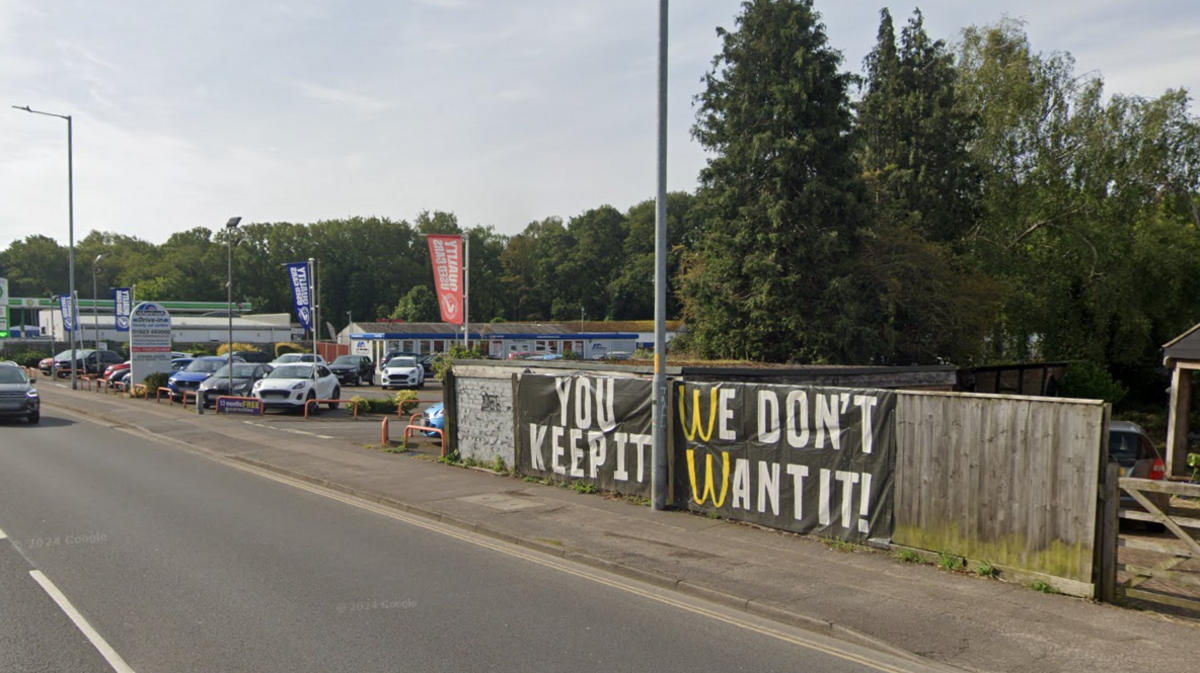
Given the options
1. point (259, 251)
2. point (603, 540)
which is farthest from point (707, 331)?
point (259, 251)

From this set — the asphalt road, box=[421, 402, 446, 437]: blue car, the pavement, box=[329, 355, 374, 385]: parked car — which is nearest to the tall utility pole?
the pavement

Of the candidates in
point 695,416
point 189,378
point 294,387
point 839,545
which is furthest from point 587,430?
point 189,378

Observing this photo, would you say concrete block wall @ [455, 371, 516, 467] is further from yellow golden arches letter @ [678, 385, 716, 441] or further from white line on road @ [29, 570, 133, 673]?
white line on road @ [29, 570, 133, 673]

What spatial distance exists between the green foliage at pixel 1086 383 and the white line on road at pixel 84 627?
104 ft

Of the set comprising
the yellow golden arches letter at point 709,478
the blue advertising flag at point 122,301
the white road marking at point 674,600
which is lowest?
the white road marking at point 674,600

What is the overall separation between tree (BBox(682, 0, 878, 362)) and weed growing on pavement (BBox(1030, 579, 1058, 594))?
19.9 m

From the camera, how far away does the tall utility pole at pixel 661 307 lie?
11195 mm

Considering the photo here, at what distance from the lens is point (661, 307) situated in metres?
11.3

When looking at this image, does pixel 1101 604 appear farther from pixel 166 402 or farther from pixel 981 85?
pixel 981 85

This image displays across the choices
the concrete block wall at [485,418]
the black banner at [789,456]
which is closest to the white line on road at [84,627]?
the black banner at [789,456]

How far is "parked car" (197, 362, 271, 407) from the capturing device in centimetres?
2747

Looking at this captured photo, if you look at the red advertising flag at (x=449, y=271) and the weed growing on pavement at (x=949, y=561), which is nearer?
the weed growing on pavement at (x=949, y=561)

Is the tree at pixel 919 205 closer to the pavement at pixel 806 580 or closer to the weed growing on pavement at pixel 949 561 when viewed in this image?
the pavement at pixel 806 580

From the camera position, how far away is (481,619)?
6.99 meters
